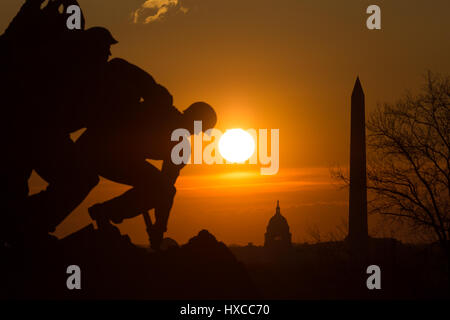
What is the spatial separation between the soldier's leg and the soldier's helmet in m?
2.07

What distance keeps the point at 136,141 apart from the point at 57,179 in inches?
59.8

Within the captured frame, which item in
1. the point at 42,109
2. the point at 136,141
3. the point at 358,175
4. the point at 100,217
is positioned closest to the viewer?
the point at 42,109

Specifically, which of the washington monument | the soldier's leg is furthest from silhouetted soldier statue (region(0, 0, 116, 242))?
the washington monument

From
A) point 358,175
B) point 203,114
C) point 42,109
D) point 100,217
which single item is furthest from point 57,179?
point 358,175

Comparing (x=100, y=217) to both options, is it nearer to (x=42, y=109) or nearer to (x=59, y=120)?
(x=59, y=120)

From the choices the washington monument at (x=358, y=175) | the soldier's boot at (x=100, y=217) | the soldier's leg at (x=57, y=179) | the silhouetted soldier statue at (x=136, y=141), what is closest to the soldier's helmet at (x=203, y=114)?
the silhouetted soldier statue at (x=136, y=141)

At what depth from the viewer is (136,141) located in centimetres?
1212

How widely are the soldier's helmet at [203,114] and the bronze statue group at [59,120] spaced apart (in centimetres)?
98

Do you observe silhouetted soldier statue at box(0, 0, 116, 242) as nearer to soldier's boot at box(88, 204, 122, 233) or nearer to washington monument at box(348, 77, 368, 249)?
soldier's boot at box(88, 204, 122, 233)

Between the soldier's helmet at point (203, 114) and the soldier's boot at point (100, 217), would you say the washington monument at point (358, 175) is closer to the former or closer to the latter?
the soldier's helmet at point (203, 114)

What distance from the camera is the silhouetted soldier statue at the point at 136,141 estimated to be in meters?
11.9

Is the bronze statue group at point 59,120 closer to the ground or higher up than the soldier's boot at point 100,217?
higher up

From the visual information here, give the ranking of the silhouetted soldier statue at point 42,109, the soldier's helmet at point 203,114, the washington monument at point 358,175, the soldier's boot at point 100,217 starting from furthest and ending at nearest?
1. the washington monument at point 358,175
2. the soldier's helmet at point 203,114
3. the soldier's boot at point 100,217
4. the silhouetted soldier statue at point 42,109
